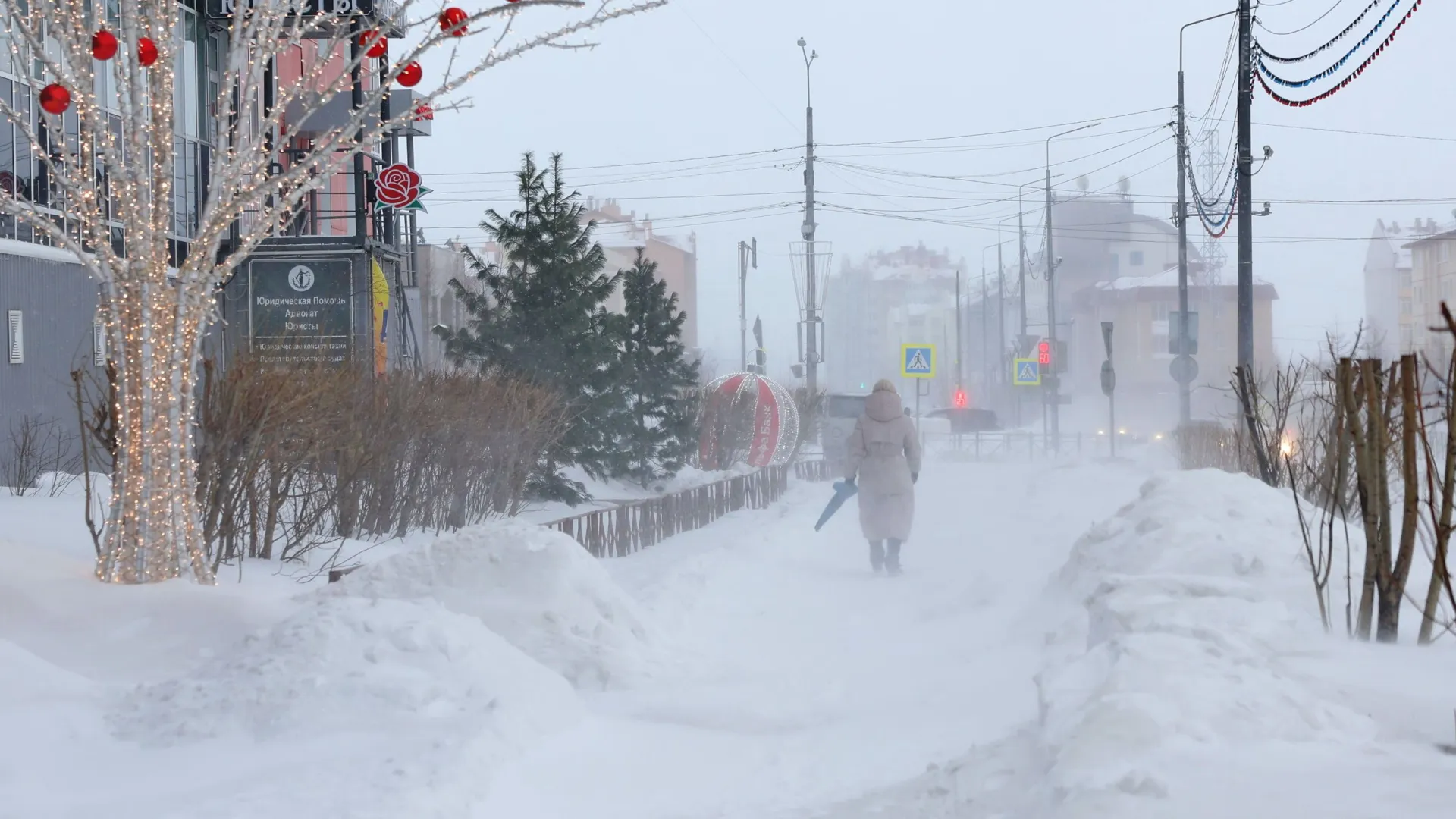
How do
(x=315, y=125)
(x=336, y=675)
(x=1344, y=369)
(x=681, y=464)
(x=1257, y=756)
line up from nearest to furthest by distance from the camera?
Answer: 1. (x=1257, y=756)
2. (x=336, y=675)
3. (x=1344, y=369)
4. (x=681, y=464)
5. (x=315, y=125)

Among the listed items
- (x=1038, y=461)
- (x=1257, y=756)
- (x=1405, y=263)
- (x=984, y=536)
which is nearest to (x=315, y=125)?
(x=984, y=536)

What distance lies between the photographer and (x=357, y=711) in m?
5.43

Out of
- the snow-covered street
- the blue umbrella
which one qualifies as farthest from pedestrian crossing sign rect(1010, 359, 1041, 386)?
the snow-covered street

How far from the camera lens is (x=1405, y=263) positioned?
286ft

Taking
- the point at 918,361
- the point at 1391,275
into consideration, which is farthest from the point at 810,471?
the point at 1391,275

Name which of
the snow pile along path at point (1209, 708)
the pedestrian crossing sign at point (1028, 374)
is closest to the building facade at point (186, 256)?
the snow pile along path at point (1209, 708)

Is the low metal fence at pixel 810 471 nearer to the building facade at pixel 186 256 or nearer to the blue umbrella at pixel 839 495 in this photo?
the building facade at pixel 186 256

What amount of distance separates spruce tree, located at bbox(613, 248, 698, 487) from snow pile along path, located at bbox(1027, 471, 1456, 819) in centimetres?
1493

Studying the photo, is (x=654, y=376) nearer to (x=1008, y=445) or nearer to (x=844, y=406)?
(x=844, y=406)

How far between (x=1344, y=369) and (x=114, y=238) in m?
17.4

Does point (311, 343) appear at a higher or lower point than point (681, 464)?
higher

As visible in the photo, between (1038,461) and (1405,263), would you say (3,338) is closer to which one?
(1038,461)

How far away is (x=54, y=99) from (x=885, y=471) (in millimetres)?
7994

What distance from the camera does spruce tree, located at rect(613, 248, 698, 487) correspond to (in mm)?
22062
